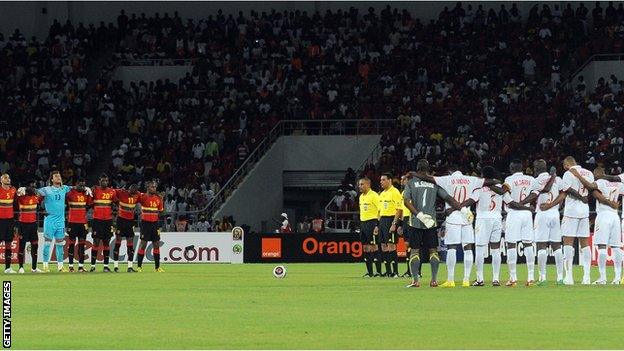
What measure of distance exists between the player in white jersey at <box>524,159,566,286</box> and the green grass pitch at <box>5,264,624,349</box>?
923 mm

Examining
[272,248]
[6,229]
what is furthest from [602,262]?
[272,248]

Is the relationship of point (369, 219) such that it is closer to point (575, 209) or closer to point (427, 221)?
point (575, 209)

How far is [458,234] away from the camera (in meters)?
26.4

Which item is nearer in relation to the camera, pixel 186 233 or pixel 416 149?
pixel 186 233

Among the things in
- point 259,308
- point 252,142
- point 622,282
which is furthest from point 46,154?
point 259,308

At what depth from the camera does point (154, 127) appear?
188 feet

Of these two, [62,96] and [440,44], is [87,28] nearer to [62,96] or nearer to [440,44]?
[62,96]

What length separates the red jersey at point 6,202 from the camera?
1345 inches

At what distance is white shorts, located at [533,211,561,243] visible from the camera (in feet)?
92.6

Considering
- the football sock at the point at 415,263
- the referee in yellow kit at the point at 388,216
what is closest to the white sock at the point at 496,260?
the football sock at the point at 415,263

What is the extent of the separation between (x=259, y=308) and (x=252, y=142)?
3563cm

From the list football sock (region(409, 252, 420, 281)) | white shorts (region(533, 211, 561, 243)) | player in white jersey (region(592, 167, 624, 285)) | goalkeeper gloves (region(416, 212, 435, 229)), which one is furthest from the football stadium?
goalkeeper gloves (region(416, 212, 435, 229))

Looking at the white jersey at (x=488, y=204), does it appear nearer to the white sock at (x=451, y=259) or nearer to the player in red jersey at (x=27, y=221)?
the white sock at (x=451, y=259)

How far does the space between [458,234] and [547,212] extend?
9.32 ft
